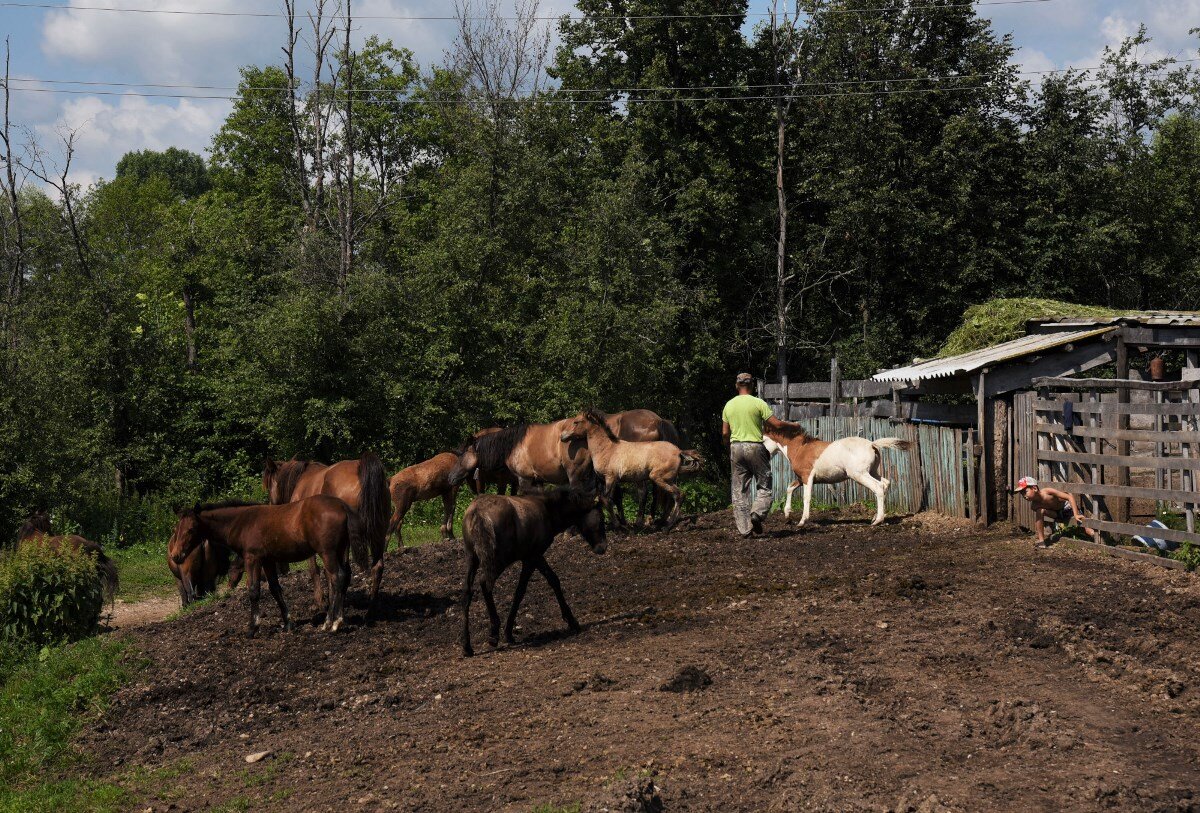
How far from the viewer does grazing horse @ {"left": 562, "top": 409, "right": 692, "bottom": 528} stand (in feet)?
52.1

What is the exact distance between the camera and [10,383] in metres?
21.1

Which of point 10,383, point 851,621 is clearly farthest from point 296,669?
point 10,383

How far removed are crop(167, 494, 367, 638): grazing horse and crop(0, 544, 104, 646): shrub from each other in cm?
197

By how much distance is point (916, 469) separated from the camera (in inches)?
647

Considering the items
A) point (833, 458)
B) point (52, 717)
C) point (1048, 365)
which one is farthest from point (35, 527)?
point (1048, 365)

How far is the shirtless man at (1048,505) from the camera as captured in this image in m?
12.4

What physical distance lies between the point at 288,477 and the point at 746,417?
6.10 metres

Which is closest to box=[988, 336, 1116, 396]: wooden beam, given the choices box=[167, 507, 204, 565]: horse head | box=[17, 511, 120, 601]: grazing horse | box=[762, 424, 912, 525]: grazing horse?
box=[762, 424, 912, 525]: grazing horse

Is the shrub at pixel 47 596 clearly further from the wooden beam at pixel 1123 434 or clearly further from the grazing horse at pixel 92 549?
the wooden beam at pixel 1123 434

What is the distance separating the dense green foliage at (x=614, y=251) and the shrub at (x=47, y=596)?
10735 mm

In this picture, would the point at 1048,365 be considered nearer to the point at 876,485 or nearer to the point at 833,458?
the point at 876,485

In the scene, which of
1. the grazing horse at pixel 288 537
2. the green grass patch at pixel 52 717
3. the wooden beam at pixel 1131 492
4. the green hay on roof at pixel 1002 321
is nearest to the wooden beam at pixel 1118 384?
the wooden beam at pixel 1131 492

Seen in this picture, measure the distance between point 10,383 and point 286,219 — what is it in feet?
70.1

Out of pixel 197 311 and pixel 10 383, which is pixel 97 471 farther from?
pixel 197 311
